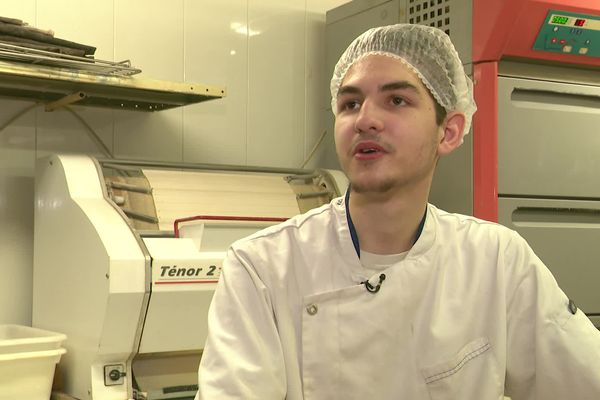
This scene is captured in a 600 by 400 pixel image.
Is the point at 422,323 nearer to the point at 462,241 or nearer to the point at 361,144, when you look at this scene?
the point at 462,241

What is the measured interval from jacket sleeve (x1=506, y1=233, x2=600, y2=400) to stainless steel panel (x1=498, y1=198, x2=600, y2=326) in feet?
2.62

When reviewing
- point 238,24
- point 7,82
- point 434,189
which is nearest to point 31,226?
point 7,82

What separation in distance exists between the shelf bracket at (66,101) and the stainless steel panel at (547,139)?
1230mm

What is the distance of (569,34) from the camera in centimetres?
241

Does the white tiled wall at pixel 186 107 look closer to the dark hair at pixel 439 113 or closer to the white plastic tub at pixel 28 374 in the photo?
the white plastic tub at pixel 28 374

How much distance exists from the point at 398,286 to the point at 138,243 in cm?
74

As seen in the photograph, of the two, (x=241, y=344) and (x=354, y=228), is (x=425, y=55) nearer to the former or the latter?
(x=354, y=228)

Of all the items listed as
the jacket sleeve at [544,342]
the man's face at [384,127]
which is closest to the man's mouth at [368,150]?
the man's face at [384,127]

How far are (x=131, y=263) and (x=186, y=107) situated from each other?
1.01m

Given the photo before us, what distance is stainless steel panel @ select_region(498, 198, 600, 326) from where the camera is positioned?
2375 millimetres

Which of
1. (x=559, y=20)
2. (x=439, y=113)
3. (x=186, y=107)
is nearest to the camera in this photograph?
(x=439, y=113)

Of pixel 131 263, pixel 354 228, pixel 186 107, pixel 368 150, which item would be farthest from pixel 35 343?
pixel 186 107

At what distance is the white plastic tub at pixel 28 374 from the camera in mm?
1865

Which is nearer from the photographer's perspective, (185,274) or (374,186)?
(374,186)
